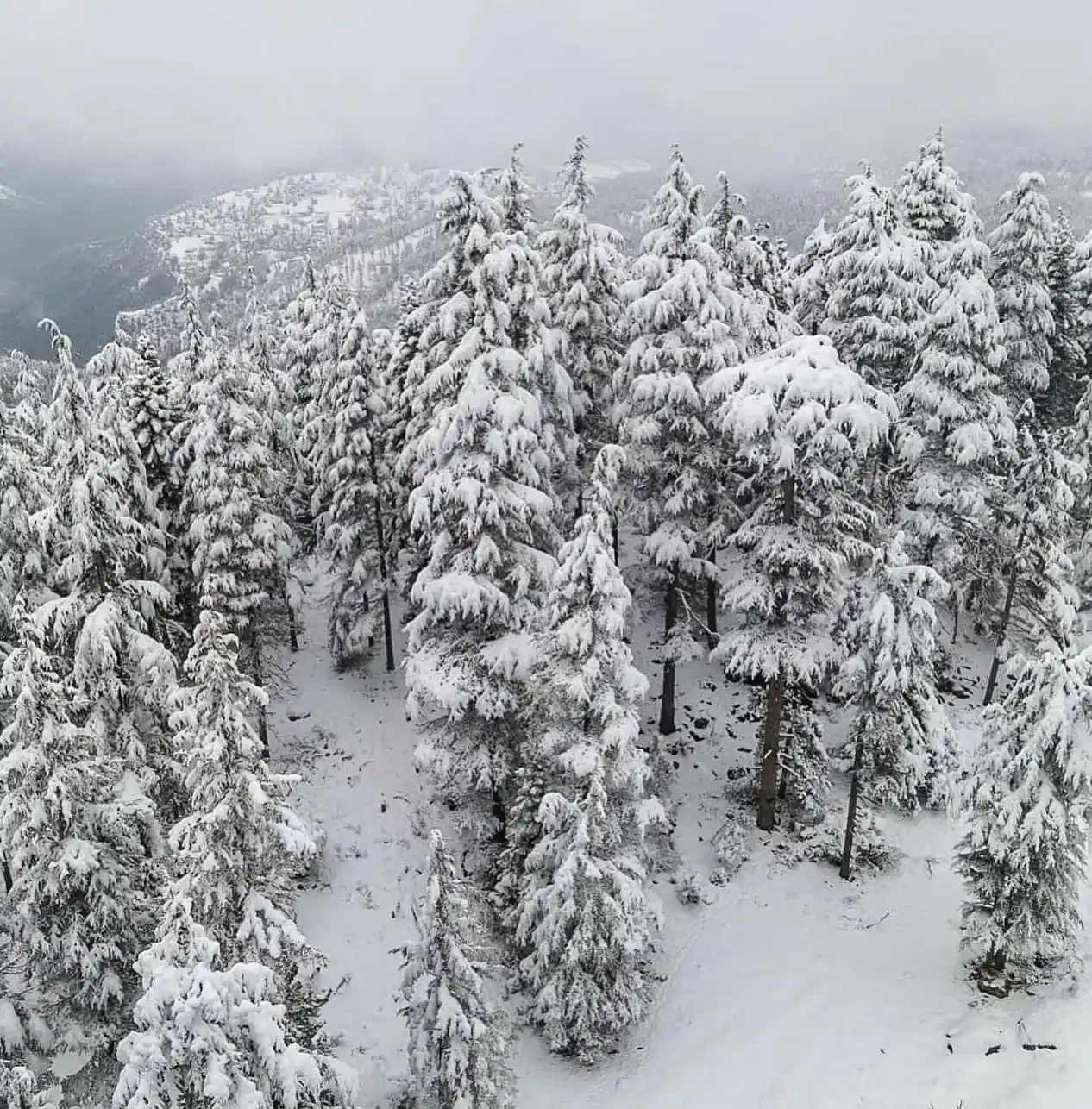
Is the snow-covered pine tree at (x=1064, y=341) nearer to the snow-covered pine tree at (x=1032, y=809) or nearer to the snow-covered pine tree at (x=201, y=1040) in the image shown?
the snow-covered pine tree at (x=1032, y=809)

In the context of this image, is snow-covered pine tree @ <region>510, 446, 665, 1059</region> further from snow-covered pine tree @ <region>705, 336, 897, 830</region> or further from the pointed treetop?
the pointed treetop

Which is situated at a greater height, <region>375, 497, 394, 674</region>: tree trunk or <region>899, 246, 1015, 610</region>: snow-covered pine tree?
<region>899, 246, 1015, 610</region>: snow-covered pine tree

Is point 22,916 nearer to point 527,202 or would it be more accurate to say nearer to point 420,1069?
point 420,1069

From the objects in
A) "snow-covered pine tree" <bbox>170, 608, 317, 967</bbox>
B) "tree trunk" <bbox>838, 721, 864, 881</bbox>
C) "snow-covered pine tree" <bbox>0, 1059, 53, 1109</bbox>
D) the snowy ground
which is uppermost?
"snow-covered pine tree" <bbox>170, 608, 317, 967</bbox>

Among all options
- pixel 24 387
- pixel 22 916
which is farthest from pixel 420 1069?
pixel 24 387

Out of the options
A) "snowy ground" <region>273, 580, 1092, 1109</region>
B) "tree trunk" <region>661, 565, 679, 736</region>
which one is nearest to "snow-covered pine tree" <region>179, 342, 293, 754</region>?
"snowy ground" <region>273, 580, 1092, 1109</region>
